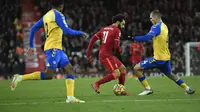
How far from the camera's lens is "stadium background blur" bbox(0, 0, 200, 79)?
1037 inches

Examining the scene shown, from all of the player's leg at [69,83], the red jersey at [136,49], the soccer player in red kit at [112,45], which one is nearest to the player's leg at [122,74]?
the soccer player in red kit at [112,45]

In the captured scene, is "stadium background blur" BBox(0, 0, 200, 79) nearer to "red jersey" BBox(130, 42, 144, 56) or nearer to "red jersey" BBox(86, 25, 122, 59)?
"red jersey" BBox(130, 42, 144, 56)

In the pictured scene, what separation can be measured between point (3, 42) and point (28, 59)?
5.41ft

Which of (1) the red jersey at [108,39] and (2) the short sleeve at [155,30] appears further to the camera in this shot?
(1) the red jersey at [108,39]

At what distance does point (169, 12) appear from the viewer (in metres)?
29.8

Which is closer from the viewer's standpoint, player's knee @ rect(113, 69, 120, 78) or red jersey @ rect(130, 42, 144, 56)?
player's knee @ rect(113, 69, 120, 78)

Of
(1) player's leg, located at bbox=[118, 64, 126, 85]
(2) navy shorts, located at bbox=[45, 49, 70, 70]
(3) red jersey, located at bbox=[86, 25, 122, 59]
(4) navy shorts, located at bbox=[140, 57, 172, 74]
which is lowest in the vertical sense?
(1) player's leg, located at bbox=[118, 64, 126, 85]

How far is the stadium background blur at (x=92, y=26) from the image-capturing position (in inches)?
1037

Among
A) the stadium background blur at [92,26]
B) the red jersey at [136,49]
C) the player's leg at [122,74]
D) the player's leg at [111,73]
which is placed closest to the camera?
the player's leg at [111,73]

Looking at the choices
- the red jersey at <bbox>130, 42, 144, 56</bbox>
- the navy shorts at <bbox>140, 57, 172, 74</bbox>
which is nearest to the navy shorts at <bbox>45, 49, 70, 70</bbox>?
the navy shorts at <bbox>140, 57, 172, 74</bbox>

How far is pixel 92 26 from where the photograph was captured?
2831 centimetres

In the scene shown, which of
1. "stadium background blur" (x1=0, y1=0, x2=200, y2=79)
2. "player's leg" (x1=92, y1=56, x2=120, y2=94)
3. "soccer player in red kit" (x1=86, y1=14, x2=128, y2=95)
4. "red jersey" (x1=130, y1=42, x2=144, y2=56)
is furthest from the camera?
"stadium background blur" (x1=0, y1=0, x2=200, y2=79)

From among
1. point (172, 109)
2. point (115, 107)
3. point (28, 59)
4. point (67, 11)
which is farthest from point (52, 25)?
point (67, 11)

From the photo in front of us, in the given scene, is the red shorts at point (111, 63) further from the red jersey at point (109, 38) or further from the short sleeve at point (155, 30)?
the short sleeve at point (155, 30)
